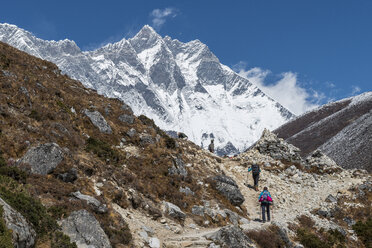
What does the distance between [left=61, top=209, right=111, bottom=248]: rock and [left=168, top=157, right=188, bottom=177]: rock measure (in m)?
10.0

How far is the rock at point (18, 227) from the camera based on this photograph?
8117 millimetres

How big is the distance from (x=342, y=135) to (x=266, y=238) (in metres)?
95.8

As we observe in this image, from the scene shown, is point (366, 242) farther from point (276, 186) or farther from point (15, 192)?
point (15, 192)

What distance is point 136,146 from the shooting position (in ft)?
76.0

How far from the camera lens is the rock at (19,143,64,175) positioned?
44.5 feet

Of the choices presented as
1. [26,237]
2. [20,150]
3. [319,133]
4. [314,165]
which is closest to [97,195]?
[20,150]

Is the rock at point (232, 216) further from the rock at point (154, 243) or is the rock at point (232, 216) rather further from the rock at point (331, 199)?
the rock at point (331, 199)

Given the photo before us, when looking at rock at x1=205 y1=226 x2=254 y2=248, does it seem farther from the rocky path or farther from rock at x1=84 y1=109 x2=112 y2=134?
rock at x1=84 y1=109 x2=112 y2=134

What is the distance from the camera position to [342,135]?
324 ft

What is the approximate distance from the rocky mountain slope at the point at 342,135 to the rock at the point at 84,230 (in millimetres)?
73086

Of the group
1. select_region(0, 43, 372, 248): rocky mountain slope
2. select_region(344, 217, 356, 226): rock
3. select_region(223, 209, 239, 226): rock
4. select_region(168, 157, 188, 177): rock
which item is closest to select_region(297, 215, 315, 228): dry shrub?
select_region(0, 43, 372, 248): rocky mountain slope

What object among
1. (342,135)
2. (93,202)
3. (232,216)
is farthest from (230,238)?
(342,135)

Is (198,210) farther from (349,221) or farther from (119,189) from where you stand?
(349,221)

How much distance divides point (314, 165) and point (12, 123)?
34.1m
